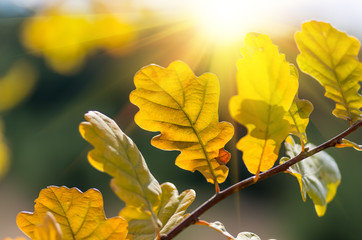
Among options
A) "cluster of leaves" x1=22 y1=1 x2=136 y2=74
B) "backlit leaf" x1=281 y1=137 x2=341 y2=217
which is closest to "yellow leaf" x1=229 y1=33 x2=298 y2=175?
"backlit leaf" x1=281 y1=137 x2=341 y2=217

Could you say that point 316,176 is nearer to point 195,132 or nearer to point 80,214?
point 195,132

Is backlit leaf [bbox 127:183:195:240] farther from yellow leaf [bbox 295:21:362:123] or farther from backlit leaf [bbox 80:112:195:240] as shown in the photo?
yellow leaf [bbox 295:21:362:123]

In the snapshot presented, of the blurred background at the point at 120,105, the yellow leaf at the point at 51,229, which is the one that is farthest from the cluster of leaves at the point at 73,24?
the yellow leaf at the point at 51,229

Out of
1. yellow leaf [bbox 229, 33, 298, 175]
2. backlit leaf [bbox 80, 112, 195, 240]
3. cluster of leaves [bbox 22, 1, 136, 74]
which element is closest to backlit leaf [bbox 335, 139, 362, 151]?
yellow leaf [bbox 229, 33, 298, 175]

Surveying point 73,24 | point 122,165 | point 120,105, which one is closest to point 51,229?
point 122,165

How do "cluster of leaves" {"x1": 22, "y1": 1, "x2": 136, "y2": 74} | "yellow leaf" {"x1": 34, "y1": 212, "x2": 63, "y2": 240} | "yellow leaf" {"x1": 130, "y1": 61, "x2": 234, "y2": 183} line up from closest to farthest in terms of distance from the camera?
"yellow leaf" {"x1": 34, "y1": 212, "x2": 63, "y2": 240}, "yellow leaf" {"x1": 130, "y1": 61, "x2": 234, "y2": 183}, "cluster of leaves" {"x1": 22, "y1": 1, "x2": 136, "y2": 74}

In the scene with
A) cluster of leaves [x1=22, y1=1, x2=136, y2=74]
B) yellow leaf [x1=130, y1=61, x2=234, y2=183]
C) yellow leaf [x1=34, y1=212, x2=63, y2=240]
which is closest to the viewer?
yellow leaf [x1=34, y1=212, x2=63, y2=240]

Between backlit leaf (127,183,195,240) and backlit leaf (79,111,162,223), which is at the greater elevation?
backlit leaf (79,111,162,223)

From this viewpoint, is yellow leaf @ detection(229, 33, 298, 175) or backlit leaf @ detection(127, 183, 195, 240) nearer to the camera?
yellow leaf @ detection(229, 33, 298, 175)
